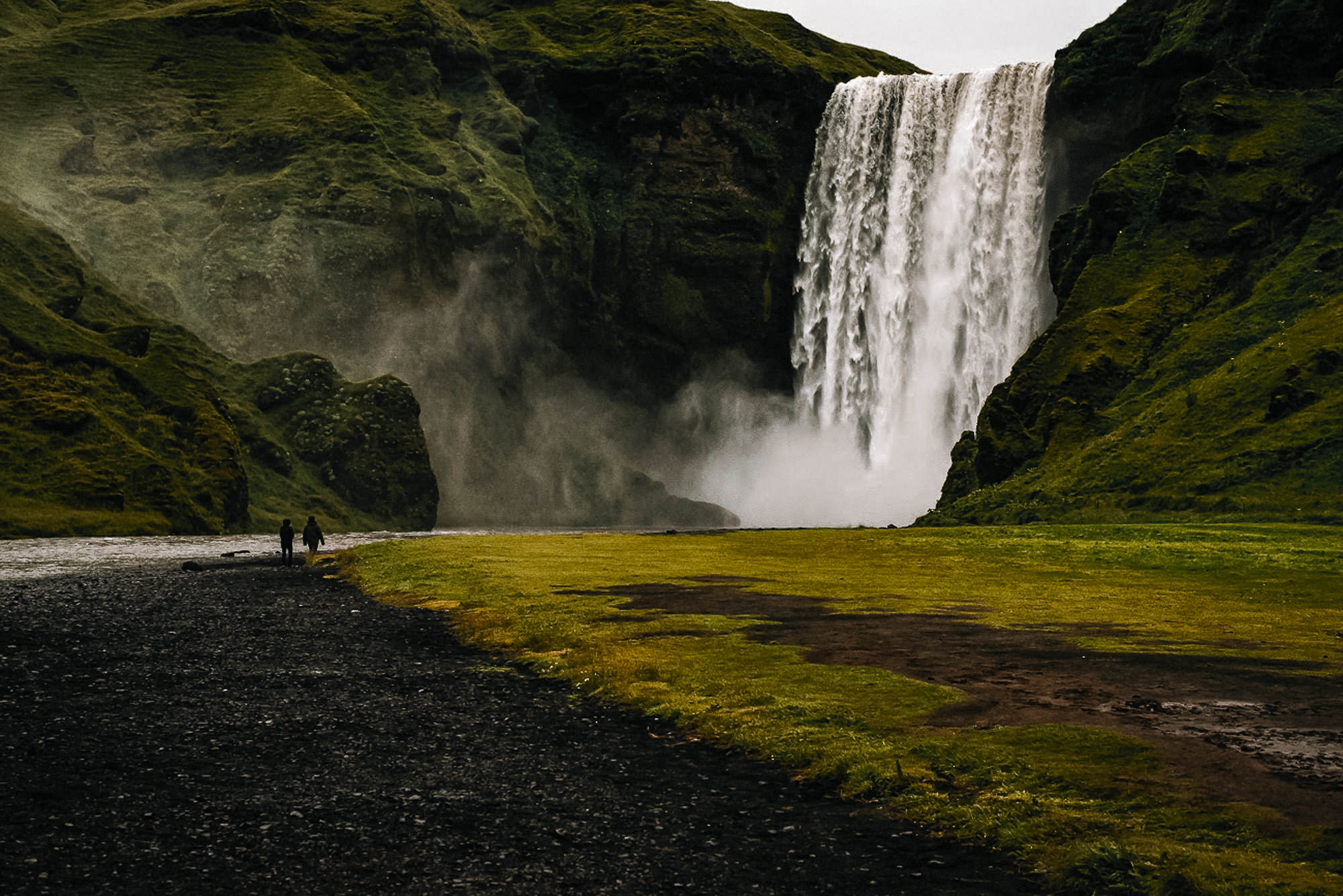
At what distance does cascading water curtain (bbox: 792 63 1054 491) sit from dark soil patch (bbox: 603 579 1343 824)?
9414cm

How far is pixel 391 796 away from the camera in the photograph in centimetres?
1644

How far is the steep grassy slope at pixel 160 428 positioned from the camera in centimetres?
9800

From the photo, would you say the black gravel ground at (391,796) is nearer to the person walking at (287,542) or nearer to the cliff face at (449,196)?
the person walking at (287,542)

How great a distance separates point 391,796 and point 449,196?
142 meters

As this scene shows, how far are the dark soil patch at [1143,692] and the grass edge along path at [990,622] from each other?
603mm

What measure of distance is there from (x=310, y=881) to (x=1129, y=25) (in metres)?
128

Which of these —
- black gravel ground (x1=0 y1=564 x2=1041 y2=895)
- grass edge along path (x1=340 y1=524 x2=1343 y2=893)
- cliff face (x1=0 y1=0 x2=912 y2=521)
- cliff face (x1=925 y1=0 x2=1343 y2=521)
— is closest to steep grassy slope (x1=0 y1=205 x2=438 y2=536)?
cliff face (x1=0 y1=0 x2=912 y2=521)

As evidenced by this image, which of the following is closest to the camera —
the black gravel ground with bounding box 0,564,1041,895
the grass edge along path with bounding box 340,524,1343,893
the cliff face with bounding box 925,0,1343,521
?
the grass edge along path with bounding box 340,524,1343,893

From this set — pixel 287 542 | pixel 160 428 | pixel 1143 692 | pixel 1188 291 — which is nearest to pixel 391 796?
pixel 1143 692

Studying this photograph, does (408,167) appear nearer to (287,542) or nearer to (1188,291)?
(1188,291)

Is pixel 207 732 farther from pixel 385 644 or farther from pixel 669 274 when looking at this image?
pixel 669 274

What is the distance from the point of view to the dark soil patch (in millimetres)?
14961

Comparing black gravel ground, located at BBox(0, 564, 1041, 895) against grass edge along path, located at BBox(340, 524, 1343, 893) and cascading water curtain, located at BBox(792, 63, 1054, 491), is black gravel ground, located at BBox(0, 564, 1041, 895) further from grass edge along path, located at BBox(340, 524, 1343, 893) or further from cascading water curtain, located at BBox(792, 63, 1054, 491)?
cascading water curtain, located at BBox(792, 63, 1054, 491)

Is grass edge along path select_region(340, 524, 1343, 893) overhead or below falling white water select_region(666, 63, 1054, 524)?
below
